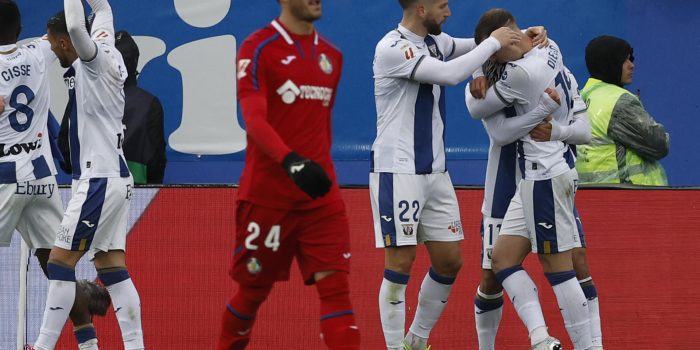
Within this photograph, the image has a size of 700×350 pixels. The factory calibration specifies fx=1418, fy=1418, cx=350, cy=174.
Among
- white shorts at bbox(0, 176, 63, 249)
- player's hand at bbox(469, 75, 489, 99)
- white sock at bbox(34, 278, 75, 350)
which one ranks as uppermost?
player's hand at bbox(469, 75, 489, 99)

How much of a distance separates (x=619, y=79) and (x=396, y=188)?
2450 mm

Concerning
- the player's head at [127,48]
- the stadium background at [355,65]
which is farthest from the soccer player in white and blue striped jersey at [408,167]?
the stadium background at [355,65]

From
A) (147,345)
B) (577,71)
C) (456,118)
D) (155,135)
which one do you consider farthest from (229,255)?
(577,71)

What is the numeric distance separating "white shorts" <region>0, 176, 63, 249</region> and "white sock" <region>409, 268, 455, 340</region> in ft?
7.89

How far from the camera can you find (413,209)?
28.7ft

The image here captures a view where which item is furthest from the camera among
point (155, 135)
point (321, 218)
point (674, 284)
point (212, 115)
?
point (212, 115)

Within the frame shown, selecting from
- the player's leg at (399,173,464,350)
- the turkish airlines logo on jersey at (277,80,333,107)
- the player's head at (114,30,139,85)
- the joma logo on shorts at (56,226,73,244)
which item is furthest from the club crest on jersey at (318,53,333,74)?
the player's head at (114,30,139,85)

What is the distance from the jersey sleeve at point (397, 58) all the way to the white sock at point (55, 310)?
2338 millimetres

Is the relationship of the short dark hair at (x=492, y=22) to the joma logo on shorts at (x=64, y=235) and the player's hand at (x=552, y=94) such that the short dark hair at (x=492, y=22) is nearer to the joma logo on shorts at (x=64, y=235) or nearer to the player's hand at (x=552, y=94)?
the player's hand at (x=552, y=94)

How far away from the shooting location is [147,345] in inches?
394

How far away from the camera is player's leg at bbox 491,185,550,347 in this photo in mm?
8711

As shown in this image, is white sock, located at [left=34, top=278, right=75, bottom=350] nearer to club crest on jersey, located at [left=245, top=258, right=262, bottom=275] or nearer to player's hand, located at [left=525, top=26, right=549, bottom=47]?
club crest on jersey, located at [left=245, top=258, right=262, bottom=275]

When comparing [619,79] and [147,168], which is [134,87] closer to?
[147,168]

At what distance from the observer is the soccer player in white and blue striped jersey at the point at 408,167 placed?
874 centimetres
